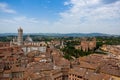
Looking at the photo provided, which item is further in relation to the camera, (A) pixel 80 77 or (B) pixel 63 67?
(B) pixel 63 67

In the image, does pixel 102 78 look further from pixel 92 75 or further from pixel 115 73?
pixel 115 73

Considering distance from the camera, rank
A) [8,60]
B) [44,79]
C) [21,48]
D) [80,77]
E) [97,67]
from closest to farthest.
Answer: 1. [44,79]
2. [80,77]
3. [97,67]
4. [8,60]
5. [21,48]

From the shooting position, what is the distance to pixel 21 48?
90125 millimetres

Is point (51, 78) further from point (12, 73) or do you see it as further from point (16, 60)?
point (16, 60)

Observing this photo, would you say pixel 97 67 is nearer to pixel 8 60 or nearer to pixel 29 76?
pixel 29 76

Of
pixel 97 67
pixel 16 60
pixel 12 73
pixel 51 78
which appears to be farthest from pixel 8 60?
pixel 97 67

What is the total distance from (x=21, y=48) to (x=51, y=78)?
55.7 meters

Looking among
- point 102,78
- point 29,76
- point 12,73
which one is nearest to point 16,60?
point 12,73

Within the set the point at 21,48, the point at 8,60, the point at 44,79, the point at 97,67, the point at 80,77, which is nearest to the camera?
the point at 44,79

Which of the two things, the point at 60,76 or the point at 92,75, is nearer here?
the point at 92,75

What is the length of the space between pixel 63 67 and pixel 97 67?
30.3 feet

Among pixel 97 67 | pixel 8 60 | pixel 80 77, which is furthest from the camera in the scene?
pixel 8 60

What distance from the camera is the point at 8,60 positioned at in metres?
61.1

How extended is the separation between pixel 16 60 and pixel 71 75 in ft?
89.9
